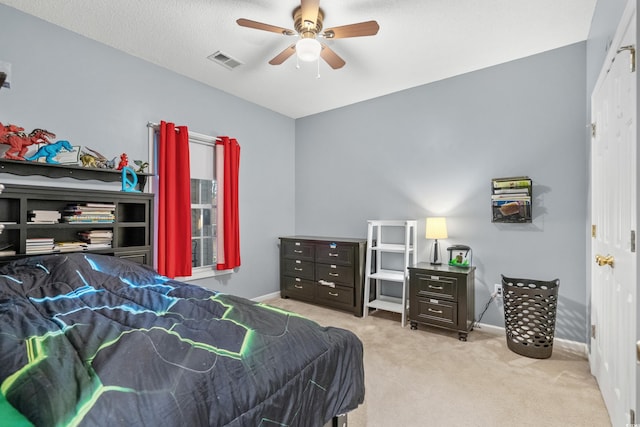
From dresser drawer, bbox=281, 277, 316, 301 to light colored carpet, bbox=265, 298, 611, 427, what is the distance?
1.11 m

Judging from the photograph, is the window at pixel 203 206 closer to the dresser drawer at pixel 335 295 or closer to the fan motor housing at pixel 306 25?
the dresser drawer at pixel 335 295

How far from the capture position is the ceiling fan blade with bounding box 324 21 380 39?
1.99m

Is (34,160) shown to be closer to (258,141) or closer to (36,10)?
(36,10)

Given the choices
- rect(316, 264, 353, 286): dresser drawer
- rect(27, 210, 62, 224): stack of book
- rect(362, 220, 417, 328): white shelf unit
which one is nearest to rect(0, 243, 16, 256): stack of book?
rect(27, 210, 62, 224): stack of book

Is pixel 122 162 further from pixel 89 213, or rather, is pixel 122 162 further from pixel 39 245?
pixel 39 245

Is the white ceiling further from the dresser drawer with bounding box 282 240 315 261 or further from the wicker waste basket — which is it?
the wicker waste basket

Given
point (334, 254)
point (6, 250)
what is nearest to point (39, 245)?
point (6, 250)

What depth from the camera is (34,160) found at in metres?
2.17

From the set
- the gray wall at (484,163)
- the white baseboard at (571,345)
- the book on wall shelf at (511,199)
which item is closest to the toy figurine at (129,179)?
the gray wall at (484,163)

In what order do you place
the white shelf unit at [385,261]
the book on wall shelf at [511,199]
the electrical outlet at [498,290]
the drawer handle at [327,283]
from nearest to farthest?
1. the book on wall shelf at [511,199]
2. the electrical outlet at [498,290]
3. the white shelf unit at [385,261]
4. the drawer handle at [327,283]

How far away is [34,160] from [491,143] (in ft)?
12.9

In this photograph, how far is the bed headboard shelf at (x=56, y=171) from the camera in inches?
83.5

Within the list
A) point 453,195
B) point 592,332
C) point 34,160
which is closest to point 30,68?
point 34,160

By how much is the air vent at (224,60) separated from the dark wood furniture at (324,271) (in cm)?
216
